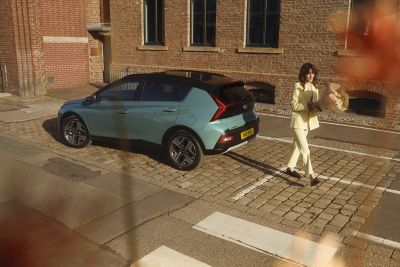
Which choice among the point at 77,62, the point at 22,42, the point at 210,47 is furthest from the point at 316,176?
the point at 77,62

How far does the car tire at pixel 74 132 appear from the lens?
8.34 metres

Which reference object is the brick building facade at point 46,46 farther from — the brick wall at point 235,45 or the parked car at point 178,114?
the parked car at point 178,114

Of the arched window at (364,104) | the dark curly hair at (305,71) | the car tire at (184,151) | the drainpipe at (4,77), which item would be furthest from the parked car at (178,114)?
the drainpipe at (4,77)

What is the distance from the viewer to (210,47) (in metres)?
14.6

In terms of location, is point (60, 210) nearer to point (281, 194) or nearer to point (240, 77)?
point (281, 194)

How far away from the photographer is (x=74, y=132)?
8461 mm

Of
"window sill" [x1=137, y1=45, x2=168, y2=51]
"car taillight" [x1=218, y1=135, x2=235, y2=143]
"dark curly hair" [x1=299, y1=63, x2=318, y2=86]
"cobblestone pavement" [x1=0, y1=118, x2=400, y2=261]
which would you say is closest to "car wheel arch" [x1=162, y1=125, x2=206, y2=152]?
"car taillight" [x1=218, y1=135, x2=235, y2=143]

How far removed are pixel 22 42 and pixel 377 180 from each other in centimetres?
1362

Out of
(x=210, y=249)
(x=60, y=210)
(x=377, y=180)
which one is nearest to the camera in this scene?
A: (x=210, y=249)

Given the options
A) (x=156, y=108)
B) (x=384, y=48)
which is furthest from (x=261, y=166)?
(x=384, y=48)

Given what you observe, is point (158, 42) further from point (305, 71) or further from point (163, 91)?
point (305, 71)

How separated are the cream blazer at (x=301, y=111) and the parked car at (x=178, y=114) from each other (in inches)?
44.7

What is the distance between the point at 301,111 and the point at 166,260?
331 centimetres

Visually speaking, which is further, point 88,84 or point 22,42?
point 88,84
